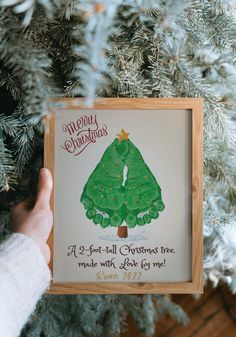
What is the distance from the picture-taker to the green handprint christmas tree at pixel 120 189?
0.67 meters

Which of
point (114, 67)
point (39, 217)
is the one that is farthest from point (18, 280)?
point (114, 67)

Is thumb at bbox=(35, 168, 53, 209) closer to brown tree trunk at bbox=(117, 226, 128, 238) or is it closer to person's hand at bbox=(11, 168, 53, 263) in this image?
person's hand at bbox=(11, 168, 53, 263)

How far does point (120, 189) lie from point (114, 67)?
0.18 m

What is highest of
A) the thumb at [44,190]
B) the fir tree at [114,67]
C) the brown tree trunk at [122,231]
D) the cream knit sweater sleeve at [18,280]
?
the fir tree at [114,67]

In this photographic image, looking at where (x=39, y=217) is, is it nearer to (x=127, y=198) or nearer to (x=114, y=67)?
(x=127, y=198)

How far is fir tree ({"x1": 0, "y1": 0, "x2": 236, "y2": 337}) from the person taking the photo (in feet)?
1.70

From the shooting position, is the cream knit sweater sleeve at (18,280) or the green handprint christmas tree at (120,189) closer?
the cream knit sweater sleeve at (18,280)

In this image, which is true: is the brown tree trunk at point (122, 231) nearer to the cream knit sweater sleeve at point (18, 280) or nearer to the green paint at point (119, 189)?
the green paint at point (119, 189)

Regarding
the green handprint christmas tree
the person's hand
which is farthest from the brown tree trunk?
the person's hand

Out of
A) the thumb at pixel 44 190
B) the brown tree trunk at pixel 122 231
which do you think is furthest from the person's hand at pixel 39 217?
the brown tree trunk at pixel 122 231

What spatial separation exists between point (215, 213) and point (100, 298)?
0.43m

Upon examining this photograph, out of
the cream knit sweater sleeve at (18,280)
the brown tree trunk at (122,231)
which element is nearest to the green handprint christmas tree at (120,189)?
the brown tree trunk at (122,231)

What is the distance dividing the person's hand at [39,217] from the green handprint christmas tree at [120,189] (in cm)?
6

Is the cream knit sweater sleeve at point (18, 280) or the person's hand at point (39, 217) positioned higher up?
the person's hand at point (39, 217)
